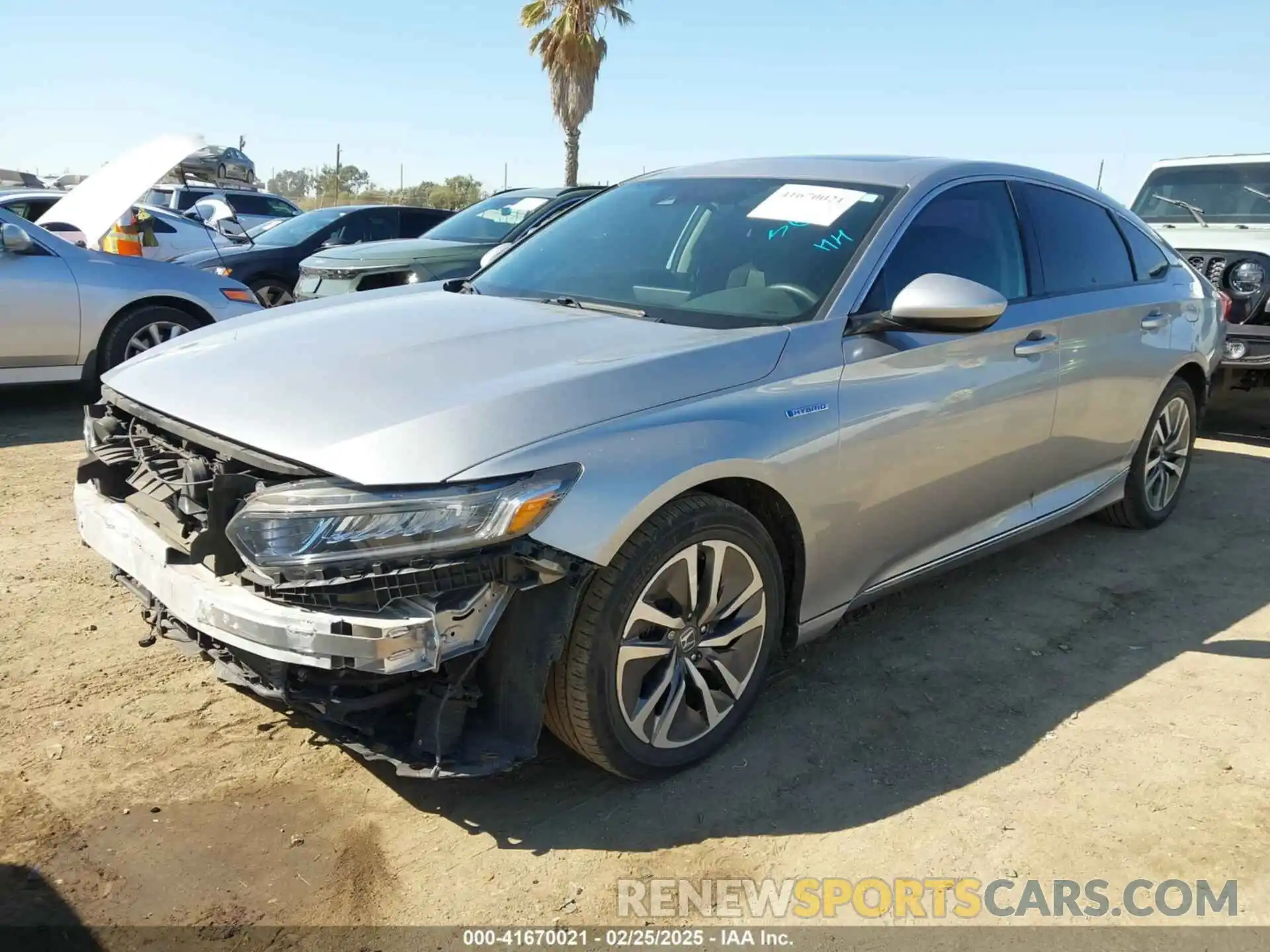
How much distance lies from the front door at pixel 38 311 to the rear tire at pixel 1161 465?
6454 millimetres

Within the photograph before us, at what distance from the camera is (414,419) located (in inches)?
95.8

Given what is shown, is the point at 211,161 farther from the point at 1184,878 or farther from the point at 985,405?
the point at 1184,878

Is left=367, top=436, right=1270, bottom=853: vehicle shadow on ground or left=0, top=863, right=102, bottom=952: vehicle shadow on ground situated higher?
left=367, top=436, right=1270, bottom=853: vehicle shadow on ground

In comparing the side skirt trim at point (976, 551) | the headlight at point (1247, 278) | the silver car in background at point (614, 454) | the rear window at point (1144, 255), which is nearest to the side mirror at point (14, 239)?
the silver car in background at point (614, 454)

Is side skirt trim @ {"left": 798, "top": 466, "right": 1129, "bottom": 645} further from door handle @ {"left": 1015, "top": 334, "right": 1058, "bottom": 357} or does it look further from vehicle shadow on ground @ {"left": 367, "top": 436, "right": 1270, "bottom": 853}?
door handle @ {"left": 1015, "top": 334, "right": 1058, "bottom": 357}

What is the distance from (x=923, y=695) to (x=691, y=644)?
106cm

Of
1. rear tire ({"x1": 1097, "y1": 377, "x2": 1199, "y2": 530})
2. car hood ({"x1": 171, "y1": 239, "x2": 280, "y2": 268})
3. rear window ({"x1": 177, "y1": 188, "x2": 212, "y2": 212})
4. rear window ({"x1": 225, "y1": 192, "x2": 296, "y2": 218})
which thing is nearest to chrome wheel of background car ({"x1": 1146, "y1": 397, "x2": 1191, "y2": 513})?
rear tire ({"x1": 1097, "y1": 377, "x2": 1199, "y2": 530})

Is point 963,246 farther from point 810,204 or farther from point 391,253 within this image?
point 391,253

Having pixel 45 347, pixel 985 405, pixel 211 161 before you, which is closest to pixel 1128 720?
pixel 985 405

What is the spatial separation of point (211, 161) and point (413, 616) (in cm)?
1847

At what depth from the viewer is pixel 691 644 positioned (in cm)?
287

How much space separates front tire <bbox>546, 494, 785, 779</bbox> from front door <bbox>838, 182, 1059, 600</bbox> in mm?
436

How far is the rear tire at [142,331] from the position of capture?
7.08m

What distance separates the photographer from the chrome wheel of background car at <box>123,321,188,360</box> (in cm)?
716
